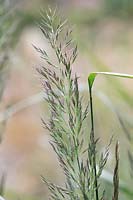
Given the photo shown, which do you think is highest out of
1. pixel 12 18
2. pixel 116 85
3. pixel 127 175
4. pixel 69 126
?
pixel 12 18

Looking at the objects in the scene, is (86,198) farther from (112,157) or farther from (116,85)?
(112,157)

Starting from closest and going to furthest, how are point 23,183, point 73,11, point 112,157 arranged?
1. point 112,157
2. point 23,183
3. point 73,11

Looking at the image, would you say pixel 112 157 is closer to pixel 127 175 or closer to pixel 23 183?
pixel 127 175

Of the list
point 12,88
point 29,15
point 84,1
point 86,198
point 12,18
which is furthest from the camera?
point 84,1

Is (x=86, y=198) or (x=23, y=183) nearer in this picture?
(x=86, y=198)

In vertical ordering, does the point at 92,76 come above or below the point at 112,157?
above

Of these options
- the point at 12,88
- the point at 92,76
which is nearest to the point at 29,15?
the point at 12,88
